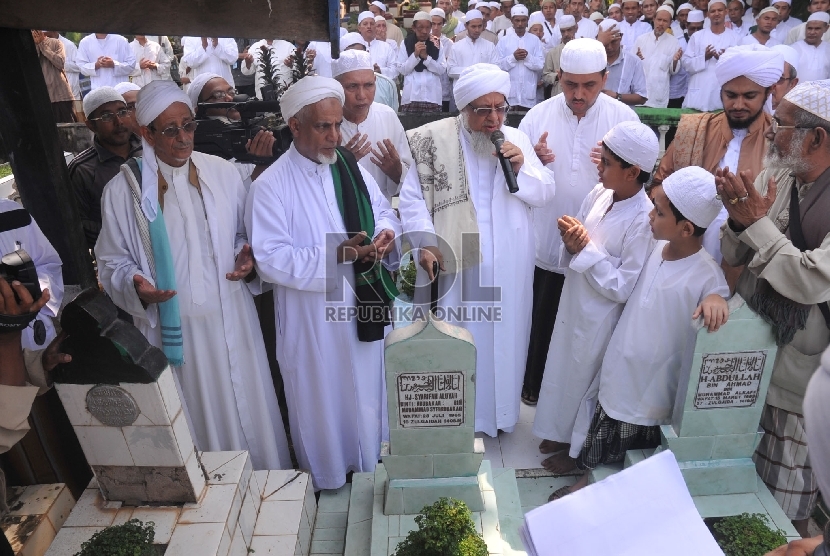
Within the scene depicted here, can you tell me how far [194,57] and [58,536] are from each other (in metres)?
9.85

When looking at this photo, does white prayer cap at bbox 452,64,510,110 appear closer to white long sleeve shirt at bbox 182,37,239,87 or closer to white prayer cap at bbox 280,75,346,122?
white prayer cap at bbox 280,75,346,122

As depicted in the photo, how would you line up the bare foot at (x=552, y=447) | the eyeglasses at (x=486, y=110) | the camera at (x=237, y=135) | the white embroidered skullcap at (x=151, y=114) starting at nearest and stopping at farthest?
1. the white embroidered skullcap at (x=151, y=114)
2. the eyeglasses at (x=486, y=110)
3. the camera at (x=237, y=135)
4. the bare foot at (x=552, y=447)

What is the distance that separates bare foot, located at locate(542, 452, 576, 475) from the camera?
11.7 ft

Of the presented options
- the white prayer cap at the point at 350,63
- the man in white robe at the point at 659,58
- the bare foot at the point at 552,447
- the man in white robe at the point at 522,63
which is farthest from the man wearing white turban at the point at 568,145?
the man in white robe at the point at 659,58

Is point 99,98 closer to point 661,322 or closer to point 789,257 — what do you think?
point 661,322

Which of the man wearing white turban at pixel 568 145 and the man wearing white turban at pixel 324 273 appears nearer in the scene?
the man wearing white turban at pixel 324 273

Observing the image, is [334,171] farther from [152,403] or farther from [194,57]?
[194,57]

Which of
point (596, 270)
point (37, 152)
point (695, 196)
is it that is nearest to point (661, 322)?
point (596, 270)

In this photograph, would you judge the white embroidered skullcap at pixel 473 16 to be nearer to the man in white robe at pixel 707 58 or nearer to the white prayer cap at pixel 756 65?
the man in white robe at pixel 707 58

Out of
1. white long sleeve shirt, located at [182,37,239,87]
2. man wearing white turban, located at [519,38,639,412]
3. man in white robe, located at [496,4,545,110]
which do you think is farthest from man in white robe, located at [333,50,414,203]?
white long sleeve shirt, located at [182,37,239,87]

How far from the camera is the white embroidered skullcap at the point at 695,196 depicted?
2701mm

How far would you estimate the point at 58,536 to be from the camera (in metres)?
2.46

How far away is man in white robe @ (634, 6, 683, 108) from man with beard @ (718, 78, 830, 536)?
709 centimetres

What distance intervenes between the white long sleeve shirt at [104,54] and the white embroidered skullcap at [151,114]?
7791 mm
